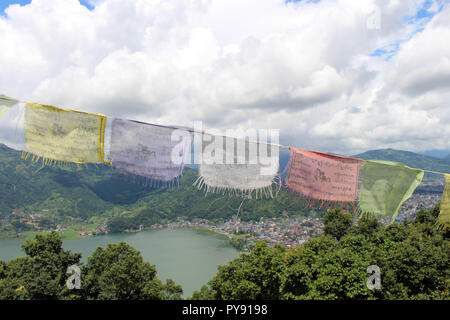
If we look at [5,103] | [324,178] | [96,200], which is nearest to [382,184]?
[324,178]

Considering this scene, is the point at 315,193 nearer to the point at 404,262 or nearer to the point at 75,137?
the point at 75,137

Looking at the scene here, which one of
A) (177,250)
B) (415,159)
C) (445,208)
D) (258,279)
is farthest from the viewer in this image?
(415,159)

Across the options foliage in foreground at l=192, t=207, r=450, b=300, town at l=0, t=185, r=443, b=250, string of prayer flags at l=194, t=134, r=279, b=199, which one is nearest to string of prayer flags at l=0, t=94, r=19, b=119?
string of prayer flags at l=194, t=134, r=279, b=199

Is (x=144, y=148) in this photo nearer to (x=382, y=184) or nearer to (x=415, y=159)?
(x=382, y=184)

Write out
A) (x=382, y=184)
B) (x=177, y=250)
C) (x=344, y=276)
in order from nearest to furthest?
(x=382, y=184), (x=344, y=276), (x=177, y=250)

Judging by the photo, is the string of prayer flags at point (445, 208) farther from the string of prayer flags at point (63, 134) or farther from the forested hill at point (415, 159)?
the forested hill at point (415, 159)

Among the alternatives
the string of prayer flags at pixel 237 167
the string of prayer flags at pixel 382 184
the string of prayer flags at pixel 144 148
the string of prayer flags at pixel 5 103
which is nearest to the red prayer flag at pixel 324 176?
the string of prayer flags at pixel 382 184

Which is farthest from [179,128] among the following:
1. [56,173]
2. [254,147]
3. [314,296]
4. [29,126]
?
[56,173]

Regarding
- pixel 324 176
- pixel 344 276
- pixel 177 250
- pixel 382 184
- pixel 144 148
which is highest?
pixel 144 148
